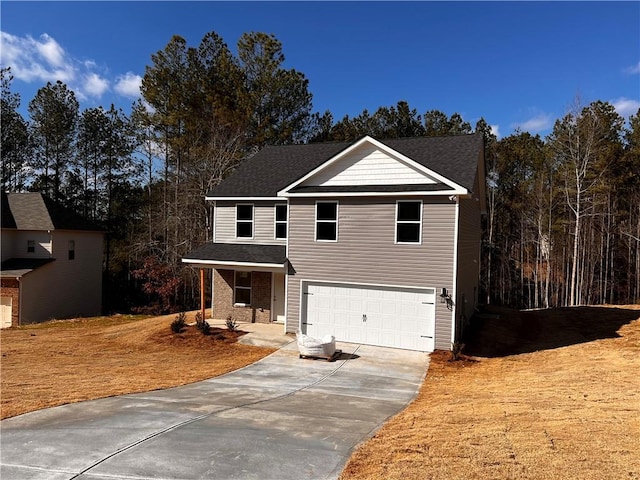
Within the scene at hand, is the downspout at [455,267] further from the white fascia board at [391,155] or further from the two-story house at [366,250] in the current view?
the white fascia board at [391,155]

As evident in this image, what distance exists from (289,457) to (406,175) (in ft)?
35.8

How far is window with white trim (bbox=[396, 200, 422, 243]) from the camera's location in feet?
48.1

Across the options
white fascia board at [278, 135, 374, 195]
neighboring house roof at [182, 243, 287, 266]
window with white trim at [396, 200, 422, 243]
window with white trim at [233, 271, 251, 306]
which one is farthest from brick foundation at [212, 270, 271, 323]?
window with white trim at [396, 200, 422, 243]

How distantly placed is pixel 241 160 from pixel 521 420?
86.4ft

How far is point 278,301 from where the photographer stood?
59.5 feet

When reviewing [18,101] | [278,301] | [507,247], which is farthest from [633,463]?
[18,101]

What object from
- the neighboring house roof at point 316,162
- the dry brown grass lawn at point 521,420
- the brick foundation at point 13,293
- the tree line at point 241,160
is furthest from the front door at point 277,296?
the brick foundation at point 13,293

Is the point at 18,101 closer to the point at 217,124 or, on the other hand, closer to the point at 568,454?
the point at 217,124

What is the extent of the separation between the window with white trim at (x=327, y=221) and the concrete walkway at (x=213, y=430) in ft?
18.3

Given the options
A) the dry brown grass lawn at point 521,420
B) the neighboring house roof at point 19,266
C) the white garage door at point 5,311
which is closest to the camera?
the dry brown grass lawn at point 521,420

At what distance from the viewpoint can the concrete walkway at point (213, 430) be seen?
5.73 m

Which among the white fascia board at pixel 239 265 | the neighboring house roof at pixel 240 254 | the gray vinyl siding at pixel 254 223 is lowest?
the white fascia board at pixel 239 265

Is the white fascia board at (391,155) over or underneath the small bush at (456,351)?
over

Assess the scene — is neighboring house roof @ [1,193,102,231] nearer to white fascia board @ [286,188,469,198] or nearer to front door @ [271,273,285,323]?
front door @ [271,273,285,323]
